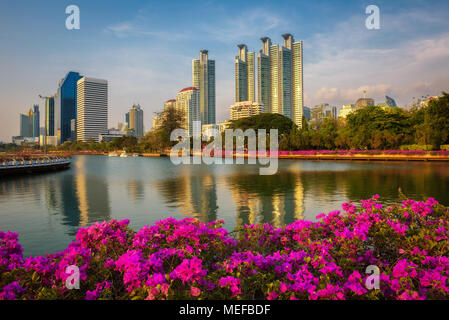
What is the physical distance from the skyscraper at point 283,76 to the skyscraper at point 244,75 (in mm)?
11562

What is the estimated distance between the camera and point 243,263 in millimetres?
3264

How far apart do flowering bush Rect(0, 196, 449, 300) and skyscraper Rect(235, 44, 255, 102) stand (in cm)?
19359

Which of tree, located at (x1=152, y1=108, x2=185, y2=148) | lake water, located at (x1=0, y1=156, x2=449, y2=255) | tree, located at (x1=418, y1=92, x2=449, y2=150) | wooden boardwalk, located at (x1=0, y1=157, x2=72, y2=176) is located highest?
tree, located at (x1=152, y1=108, x2=185, y2=148)

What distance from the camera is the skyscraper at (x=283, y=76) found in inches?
6969

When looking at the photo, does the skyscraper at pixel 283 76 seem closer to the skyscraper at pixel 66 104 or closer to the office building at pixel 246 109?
the office building at pixel 246 109

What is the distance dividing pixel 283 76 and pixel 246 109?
1277 inches

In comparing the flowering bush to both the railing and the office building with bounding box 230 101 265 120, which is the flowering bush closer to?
the railing

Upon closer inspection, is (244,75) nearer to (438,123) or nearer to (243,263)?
(438,123)

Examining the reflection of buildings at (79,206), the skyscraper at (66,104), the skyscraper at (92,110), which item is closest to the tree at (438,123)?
the reflection of buildings at (79,206)

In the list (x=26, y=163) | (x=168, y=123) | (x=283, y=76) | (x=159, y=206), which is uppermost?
(x=283, y=76)

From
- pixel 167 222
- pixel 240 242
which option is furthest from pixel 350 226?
pixel 167 222

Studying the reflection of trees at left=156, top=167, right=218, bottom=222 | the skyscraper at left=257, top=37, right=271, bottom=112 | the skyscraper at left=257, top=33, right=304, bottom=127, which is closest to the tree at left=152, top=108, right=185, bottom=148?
the reflection of trees at left=156, top=167, right=218, bottom=222

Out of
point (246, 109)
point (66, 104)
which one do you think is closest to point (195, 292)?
point (246, 109)

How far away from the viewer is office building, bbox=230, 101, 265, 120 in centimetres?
16300
